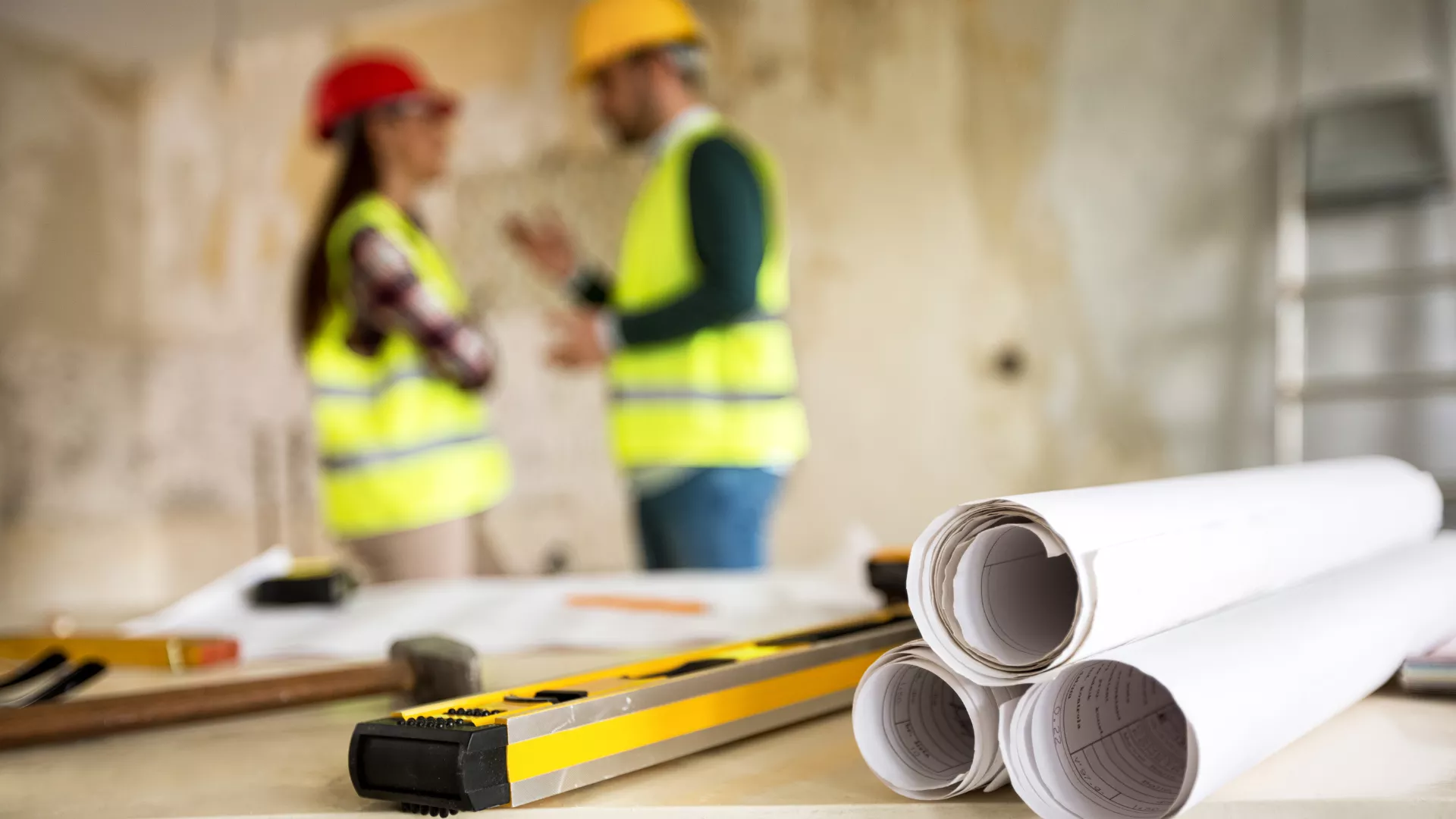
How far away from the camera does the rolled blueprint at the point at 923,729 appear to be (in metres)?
0.47

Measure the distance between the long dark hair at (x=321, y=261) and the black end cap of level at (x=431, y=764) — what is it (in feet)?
7.38

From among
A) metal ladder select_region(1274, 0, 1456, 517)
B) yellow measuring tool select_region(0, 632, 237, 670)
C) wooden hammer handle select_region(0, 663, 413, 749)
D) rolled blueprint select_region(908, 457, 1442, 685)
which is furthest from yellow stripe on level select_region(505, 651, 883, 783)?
metal ladder select_region(1274, 0, 1456, 517)

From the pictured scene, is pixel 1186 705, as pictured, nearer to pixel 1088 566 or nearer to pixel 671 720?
pixel 1088 566

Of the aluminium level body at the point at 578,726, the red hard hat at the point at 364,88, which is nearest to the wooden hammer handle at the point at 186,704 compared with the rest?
the aluminium level body at the point at 578,726

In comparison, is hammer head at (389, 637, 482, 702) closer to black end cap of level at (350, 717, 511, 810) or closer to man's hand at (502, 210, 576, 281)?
black end cap of level at (350, 717, 511, 810)

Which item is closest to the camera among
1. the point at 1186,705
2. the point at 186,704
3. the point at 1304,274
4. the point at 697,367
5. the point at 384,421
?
the point at 1186,705

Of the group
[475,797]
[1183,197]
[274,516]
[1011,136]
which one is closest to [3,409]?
[274,516]

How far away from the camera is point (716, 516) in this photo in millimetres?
2240

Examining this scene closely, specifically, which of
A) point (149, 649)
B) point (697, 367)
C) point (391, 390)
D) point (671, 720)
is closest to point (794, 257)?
point (697, 367)

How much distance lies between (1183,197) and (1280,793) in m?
2.92

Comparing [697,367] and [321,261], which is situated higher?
[321,261]

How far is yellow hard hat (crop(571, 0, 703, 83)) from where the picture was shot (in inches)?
92.8

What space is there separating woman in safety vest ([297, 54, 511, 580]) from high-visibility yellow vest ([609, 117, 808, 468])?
0.48 metres

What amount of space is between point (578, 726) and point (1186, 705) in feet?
0.85
